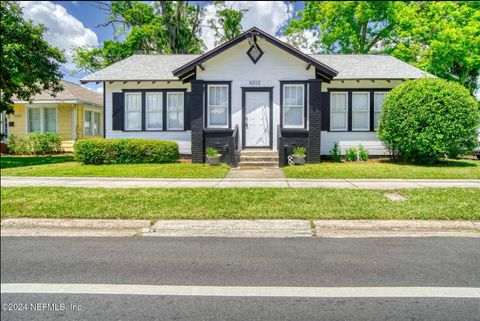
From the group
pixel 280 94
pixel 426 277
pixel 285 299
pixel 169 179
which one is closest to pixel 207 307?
pixel 285 299

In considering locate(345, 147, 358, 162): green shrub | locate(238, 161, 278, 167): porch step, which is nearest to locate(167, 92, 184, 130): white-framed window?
locate(238, 161, 278, 167): porch step

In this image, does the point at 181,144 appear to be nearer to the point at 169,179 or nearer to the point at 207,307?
the point at 169,179

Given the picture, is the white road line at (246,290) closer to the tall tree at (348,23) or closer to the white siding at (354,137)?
the white siding at (354,137)

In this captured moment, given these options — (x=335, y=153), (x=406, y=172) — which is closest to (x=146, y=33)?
(x=335, y=153)

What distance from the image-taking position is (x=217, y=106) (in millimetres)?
14773

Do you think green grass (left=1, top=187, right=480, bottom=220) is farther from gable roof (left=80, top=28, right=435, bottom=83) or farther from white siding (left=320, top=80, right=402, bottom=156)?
white siding (left=320, top=80, right=402, bottom=156)

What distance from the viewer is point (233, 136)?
533 inches

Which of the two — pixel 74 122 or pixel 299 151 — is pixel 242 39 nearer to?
pixel 299 151

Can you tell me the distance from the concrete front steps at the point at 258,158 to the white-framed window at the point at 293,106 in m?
1.51

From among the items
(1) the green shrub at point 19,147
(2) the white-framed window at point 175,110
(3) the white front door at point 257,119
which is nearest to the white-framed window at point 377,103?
(3) the white front door at point 257,119

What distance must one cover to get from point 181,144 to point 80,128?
30.6 ft

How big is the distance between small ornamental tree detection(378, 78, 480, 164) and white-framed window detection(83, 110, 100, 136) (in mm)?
18411

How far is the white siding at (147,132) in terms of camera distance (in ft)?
52.5

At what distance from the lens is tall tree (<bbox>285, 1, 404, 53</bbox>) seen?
23.5 meters
